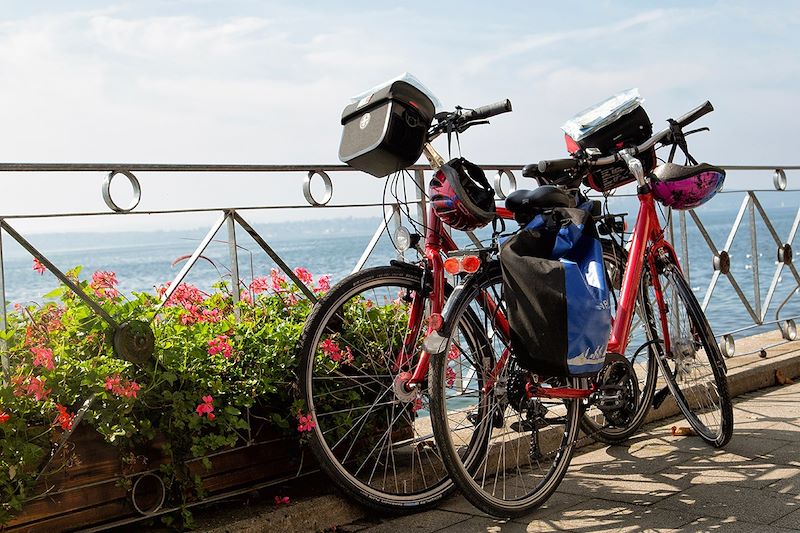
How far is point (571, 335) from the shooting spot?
2.84 meters

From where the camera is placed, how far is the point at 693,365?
3.85m

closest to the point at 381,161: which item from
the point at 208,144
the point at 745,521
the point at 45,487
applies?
the point at 45,487

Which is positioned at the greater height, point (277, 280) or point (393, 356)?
point (277, 280)

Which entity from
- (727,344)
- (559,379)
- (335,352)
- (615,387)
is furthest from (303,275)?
(727,344)

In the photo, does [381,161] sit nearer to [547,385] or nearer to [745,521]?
[547,385]

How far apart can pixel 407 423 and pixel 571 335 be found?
2.62ft

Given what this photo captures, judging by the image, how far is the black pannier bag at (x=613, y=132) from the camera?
12.1ft

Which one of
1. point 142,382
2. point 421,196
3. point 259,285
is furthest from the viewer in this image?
point 421,196

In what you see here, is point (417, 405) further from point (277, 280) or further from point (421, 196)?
point (421, 196)

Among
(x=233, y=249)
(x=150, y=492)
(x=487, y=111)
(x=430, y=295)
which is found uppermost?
(x=487, y=111)

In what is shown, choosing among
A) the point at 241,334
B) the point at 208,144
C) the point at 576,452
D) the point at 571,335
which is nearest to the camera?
the point at 571,335

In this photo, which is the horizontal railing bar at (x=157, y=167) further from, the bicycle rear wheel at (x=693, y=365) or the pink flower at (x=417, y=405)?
the bicycle rear wheel at (x=693, y=365)

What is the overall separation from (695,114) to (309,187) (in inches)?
60.0

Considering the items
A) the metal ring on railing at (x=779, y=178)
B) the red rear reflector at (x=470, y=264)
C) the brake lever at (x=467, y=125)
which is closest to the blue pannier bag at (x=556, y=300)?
the red rear reflector at (x=470, y=264)
